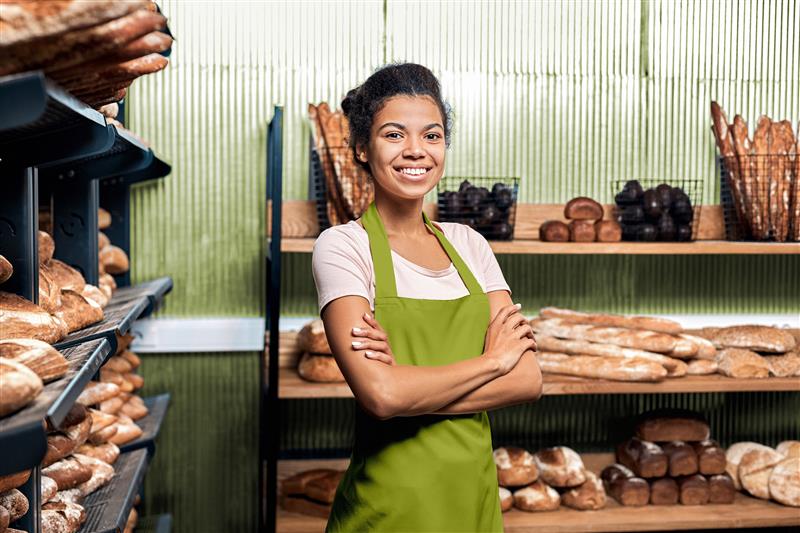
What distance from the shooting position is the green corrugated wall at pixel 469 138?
11.6 feet

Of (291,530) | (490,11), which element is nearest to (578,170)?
(490,11)

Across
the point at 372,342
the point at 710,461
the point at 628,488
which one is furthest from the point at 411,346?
the point at 710,461

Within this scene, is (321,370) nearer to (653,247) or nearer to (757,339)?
(653,247)

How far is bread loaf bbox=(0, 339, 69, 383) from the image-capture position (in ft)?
4.16

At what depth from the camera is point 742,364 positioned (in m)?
3.29

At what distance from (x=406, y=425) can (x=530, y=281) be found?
6.71 ft

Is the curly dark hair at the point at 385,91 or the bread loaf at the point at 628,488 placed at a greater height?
the curly dark hair at the point at 385,91

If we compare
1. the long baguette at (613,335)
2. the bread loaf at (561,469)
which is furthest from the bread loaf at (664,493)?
the long baguette at (613,335)

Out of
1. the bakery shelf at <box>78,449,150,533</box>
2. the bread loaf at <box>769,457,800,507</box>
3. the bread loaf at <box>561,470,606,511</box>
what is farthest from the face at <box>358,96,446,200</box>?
the bread loaf at <box>769,457,800,507</box>

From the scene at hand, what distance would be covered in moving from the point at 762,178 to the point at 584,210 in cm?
70

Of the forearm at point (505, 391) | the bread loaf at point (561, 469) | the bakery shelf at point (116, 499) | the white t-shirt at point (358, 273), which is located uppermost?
the white t-shirt at point (358, 273)

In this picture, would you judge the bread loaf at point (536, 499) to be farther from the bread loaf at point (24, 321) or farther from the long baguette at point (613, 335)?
the bread loaf at point (24, 321)

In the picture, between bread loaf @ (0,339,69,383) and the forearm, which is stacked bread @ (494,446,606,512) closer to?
the forearm

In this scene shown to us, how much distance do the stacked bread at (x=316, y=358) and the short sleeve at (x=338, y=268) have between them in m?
1.18
